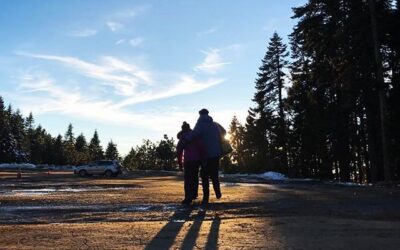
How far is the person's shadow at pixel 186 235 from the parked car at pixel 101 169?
4435cm

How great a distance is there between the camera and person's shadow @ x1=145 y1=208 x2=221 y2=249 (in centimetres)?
692

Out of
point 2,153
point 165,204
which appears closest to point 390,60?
point 165,204

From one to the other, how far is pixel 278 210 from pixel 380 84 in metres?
20.8

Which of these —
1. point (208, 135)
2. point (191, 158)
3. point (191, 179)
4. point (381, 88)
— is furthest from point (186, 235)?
point (381, 88)

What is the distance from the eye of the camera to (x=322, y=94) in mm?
54344

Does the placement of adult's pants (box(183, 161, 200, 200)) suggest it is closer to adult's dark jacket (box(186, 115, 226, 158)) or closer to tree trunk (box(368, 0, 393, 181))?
adult's dark jacket (box(186, 115, 226, 158))

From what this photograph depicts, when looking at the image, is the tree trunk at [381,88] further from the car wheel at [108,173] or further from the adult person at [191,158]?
the car wheel at [108,173]

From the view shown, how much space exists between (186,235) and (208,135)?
6020mm

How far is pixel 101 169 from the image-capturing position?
54.9m

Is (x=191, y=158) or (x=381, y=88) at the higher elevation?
(x=381, y=88)

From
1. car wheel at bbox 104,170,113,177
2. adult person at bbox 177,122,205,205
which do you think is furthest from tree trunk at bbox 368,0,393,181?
car wheel at bbox 104,170,113,177

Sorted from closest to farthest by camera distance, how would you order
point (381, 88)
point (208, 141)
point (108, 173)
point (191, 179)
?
point (191, 179) < point (208, 141) < point (381, 88) < point (108, 173)

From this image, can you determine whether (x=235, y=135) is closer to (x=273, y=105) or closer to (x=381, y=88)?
(x=273, y=105)

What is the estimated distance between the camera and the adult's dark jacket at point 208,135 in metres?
13.4
